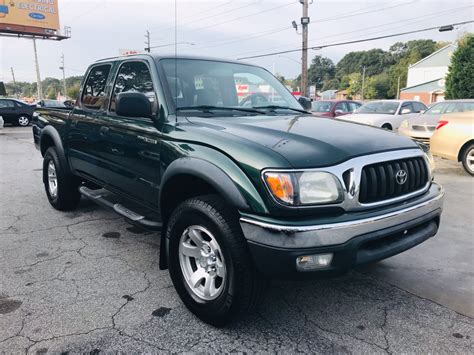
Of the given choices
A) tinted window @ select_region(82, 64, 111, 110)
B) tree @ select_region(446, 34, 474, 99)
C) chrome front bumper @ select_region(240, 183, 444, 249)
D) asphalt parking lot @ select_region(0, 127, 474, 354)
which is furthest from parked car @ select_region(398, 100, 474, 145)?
tree @ select_region(446, 34, 474, 99)

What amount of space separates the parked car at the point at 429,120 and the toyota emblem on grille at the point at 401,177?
810 cm

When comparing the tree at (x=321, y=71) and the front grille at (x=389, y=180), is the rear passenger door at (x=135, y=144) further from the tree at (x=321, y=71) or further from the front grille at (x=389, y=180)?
the tree at (x=321, y=71)

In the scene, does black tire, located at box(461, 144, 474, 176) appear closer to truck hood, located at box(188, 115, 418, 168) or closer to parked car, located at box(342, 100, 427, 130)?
parked car, located at box(342, 100, 427, 130)

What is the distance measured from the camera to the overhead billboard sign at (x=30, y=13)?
3634 centimetres

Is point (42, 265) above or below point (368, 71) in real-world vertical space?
below

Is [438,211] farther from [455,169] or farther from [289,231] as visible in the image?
[455,169]

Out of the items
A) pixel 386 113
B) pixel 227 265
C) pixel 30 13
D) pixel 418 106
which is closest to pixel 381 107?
pixel 386 113

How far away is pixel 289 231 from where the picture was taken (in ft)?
6.84

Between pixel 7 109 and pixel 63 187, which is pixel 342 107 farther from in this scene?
pixel 7 109

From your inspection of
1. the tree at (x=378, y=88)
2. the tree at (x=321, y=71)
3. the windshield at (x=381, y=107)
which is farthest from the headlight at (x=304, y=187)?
the tree at (x=321, y=71)

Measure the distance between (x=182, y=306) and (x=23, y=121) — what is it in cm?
2185

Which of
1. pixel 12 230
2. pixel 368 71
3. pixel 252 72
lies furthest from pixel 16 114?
pixel 368 71

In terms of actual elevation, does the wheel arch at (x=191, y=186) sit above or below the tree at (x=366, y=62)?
below

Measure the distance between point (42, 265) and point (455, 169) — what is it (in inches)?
328
